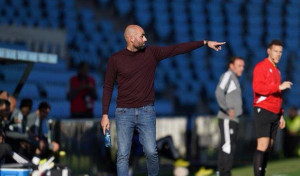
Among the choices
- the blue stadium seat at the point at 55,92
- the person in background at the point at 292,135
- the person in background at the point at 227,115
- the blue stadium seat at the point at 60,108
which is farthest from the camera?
the person in background at the point at 292,135

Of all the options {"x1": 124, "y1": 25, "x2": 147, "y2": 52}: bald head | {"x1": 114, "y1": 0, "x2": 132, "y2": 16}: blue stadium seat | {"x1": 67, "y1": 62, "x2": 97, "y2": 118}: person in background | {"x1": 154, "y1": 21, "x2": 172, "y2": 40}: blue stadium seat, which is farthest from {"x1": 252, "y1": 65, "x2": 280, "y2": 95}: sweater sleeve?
{"x1": 154, "y1": 21, "x2": 172, "y2": 40}: blue stadium seat

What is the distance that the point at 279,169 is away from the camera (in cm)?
1502

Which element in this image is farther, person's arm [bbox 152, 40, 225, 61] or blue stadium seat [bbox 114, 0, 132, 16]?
blue stadium seat [bbox 114, 0, 132, 16]

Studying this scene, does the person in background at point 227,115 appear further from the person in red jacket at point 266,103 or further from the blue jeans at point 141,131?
the blue jeans at point 141,131

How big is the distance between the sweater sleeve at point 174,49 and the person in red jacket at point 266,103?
188 cm

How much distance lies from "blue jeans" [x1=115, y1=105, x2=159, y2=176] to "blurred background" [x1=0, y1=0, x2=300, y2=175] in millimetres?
3753

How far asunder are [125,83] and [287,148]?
11.0 metres

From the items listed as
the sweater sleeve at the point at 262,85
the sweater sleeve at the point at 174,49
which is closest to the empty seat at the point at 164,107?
the sweater sleeve at the point at 262,85

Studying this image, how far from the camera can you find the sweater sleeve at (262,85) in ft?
36.0

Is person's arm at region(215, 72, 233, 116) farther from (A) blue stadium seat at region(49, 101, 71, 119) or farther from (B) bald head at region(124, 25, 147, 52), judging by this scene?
(A) blue stadium seat at region(49, 101, 71, 119)

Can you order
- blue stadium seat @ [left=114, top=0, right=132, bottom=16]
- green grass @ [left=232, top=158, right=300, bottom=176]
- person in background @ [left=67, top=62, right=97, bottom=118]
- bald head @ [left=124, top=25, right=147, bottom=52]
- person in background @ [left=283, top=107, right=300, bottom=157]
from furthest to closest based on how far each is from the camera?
1. blue stadium seat @ [left=114, top=0, right=132, bottom=16]
2. person in background @ [left=283, top=107, right=300, bottom=157]
3. person in background @ [left=67, top=62, right=97, bottom=118]
4. green grass @ [left=232, top=158, right=300, bottom=176]
5. bald head @ [left=124, top=25, right=147, bottom=52]

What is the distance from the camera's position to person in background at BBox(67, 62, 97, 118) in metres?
14.3

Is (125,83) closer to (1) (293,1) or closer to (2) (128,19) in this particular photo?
(2) (128,19)

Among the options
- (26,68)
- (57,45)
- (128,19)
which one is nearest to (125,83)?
(26,68)
